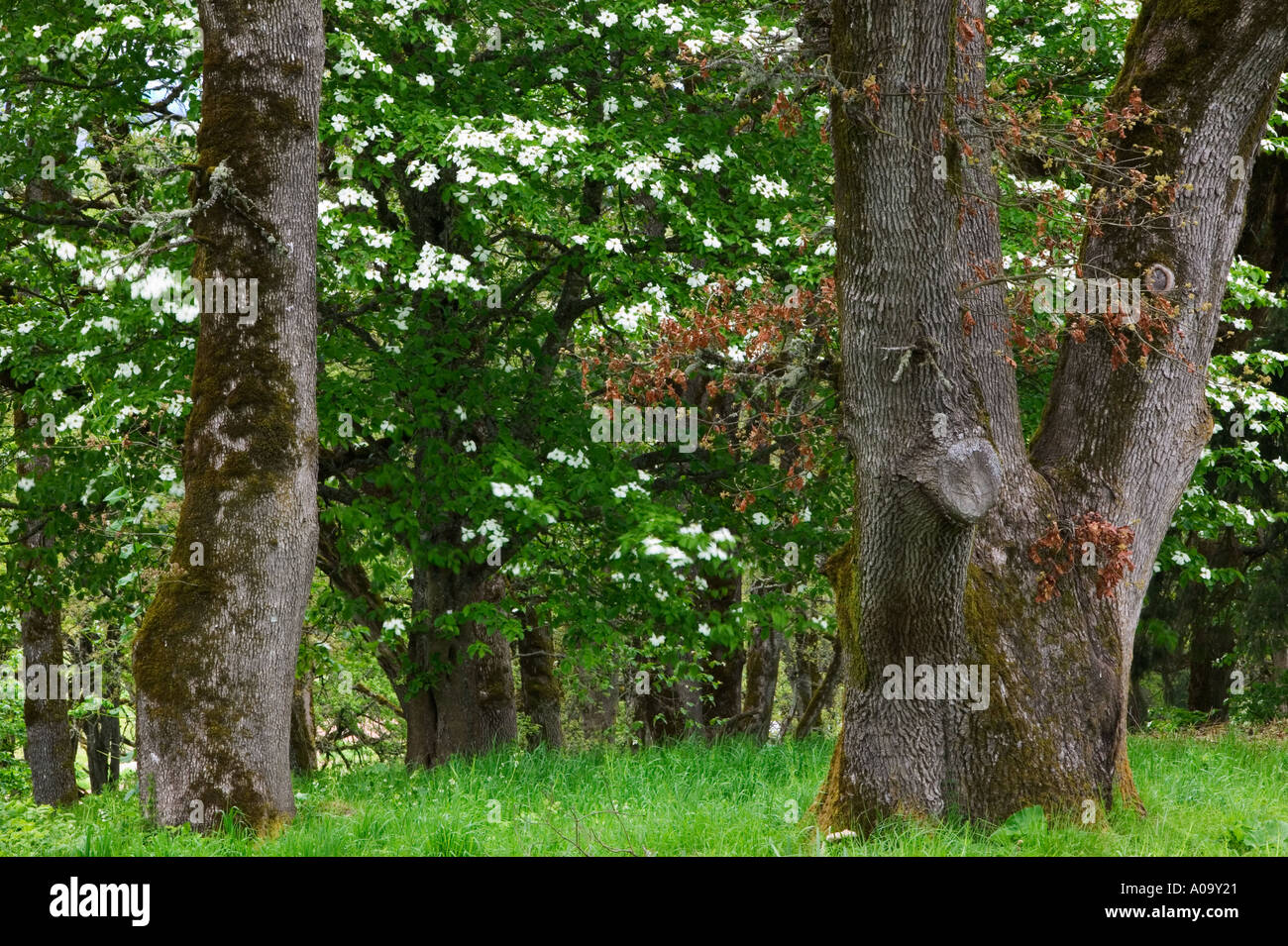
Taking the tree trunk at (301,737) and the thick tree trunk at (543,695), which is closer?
the thick tree trunk at (543,695)

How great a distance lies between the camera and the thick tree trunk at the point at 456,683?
11.2 m

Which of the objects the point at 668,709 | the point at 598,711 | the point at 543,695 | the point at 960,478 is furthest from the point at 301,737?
the point at 960,478

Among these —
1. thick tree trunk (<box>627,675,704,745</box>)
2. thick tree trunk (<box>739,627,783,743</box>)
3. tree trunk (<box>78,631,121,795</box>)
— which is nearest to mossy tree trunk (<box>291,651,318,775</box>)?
tree trunk (<box>78,631,121,795</box>)

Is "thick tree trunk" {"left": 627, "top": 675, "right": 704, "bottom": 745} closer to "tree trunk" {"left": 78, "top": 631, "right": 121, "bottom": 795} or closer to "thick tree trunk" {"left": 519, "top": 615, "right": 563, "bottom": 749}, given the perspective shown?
"thick tree trunk" {"left": 519, "top": 615, "right": 563, "bottom": 749}

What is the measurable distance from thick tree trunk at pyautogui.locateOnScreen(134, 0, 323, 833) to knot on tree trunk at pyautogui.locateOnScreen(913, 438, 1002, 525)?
143 inches

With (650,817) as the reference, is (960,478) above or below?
above

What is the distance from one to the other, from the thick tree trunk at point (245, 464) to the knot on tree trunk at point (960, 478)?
143 inches

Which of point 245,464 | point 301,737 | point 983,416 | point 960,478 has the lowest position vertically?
point 301,737

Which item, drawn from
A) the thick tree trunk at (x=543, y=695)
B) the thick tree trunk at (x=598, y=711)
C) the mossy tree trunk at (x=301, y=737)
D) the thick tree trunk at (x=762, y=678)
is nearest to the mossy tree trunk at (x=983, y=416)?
the thick tree trunk at (x=543, y=695)

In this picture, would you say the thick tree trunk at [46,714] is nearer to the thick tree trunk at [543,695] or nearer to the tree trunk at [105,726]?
the tree trunk at [105,726]

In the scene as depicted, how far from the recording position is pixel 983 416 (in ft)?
18.1

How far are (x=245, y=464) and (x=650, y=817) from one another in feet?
10.2

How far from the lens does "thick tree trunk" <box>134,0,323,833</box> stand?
20.2 ft

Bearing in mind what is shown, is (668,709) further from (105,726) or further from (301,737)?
(105,726)
